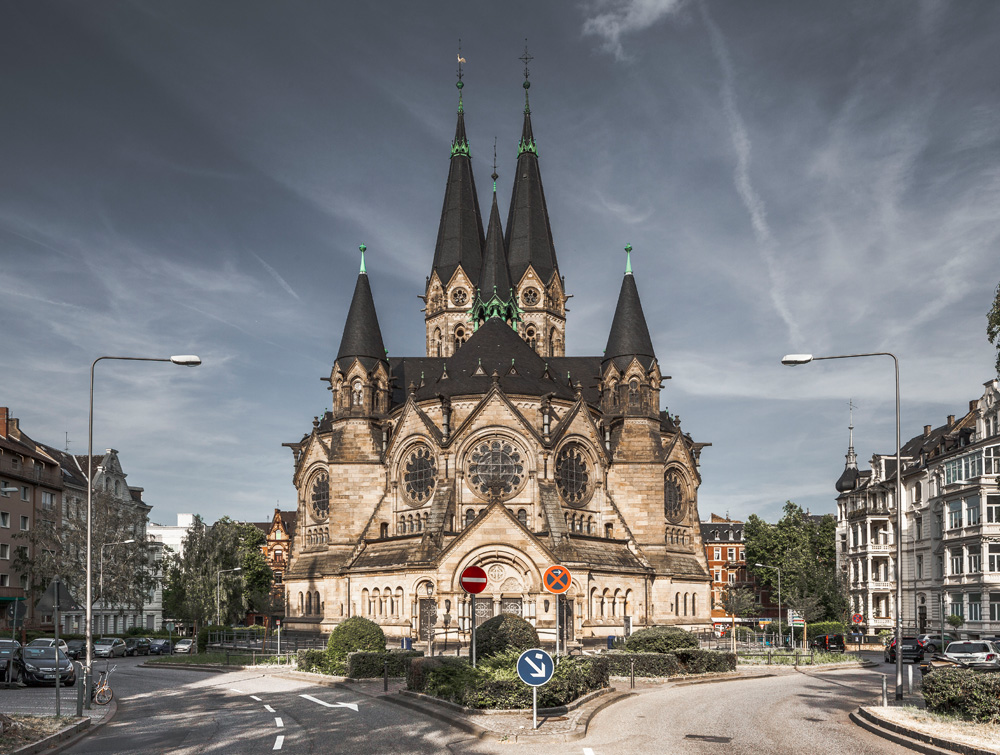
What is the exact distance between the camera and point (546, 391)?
214ft

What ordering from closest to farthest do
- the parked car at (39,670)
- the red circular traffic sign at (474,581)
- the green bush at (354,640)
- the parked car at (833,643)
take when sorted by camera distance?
the red circular traffic sign at (474,581) < the parked car at (39,670) < the green bush at (354,640) < the parked car at (833,643)

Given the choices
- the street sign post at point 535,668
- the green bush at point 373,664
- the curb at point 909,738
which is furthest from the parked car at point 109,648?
the curb at point 909,738

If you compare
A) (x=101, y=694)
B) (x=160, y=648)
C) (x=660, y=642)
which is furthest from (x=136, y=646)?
(x=660, y=642)

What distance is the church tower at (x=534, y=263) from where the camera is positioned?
3465 inches

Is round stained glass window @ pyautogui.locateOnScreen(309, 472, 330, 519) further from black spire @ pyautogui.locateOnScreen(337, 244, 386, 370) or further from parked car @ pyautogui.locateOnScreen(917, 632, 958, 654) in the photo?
parked car @ pyautogui.locateOnScreen(917, 632, 958, 654)

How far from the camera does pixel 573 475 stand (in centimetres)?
6297

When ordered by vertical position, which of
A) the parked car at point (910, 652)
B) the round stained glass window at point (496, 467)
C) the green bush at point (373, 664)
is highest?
the round stained glass window at point (496, 467)

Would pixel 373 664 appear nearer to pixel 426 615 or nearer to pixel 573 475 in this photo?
pixel 426 615

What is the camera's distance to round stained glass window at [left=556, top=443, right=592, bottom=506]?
62.1 m

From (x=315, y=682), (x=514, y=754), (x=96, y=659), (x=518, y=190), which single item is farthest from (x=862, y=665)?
(x=518, y=190)

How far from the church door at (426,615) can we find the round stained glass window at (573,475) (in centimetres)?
1163

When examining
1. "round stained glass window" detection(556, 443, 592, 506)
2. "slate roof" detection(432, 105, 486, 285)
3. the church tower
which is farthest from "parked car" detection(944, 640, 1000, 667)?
"slate roof" detection(432, 105, 486, 285)

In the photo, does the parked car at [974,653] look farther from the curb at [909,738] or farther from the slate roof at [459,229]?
the slate roof at [459,229]

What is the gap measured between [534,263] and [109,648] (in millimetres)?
48292
